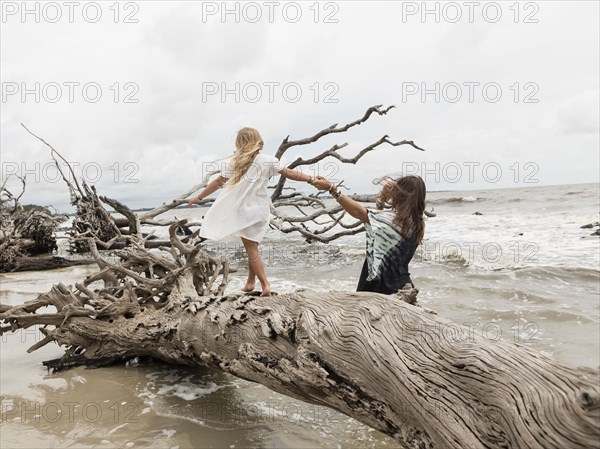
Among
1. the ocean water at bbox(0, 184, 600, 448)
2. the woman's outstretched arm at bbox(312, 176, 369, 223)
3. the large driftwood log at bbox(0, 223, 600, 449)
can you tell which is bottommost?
the ocean water at bbox(0, 184, 600, 448)

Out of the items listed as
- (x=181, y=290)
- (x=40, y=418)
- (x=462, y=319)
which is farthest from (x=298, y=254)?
(x=40, y=418)

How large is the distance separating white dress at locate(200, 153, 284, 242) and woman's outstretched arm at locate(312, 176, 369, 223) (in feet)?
3.96

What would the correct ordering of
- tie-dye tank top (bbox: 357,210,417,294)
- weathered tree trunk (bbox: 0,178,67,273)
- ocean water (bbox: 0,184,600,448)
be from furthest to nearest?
weathered tree trunk (bbox: 0,178,67,273), ocean water (bbox: 0,184,600,448), tie-dye tank top (bbox: 357,210,417,294)

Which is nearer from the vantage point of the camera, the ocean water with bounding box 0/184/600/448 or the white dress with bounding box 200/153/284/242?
the ocean water with bounding box 0/184/600/448

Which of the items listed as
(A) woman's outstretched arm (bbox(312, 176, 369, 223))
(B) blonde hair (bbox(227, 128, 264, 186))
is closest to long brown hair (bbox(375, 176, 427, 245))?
(A) woman's outstretched arm (bbox(312, 176, 369, 223))

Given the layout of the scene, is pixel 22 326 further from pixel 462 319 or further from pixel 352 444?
pixel 462 319

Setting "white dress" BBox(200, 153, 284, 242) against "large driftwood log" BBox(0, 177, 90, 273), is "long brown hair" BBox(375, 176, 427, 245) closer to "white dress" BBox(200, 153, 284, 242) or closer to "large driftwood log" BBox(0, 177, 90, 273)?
"white dress" BBox(200, 153, 284, 242)

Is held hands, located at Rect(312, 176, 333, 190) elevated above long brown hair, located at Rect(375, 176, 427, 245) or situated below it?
above

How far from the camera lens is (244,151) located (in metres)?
3.95

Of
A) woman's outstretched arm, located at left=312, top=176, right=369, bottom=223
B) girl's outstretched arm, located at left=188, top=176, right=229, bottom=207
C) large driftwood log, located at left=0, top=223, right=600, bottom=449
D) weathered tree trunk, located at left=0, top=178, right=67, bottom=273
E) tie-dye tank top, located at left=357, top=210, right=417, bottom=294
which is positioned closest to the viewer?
large driftwood log, located at left=0, top=223, right=600, bottom=449

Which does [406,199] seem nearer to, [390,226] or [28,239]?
[390,226]

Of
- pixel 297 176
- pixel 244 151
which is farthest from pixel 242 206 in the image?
pixel 297 176

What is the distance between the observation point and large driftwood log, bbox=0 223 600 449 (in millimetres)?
1494

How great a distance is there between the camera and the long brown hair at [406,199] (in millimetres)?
2705
